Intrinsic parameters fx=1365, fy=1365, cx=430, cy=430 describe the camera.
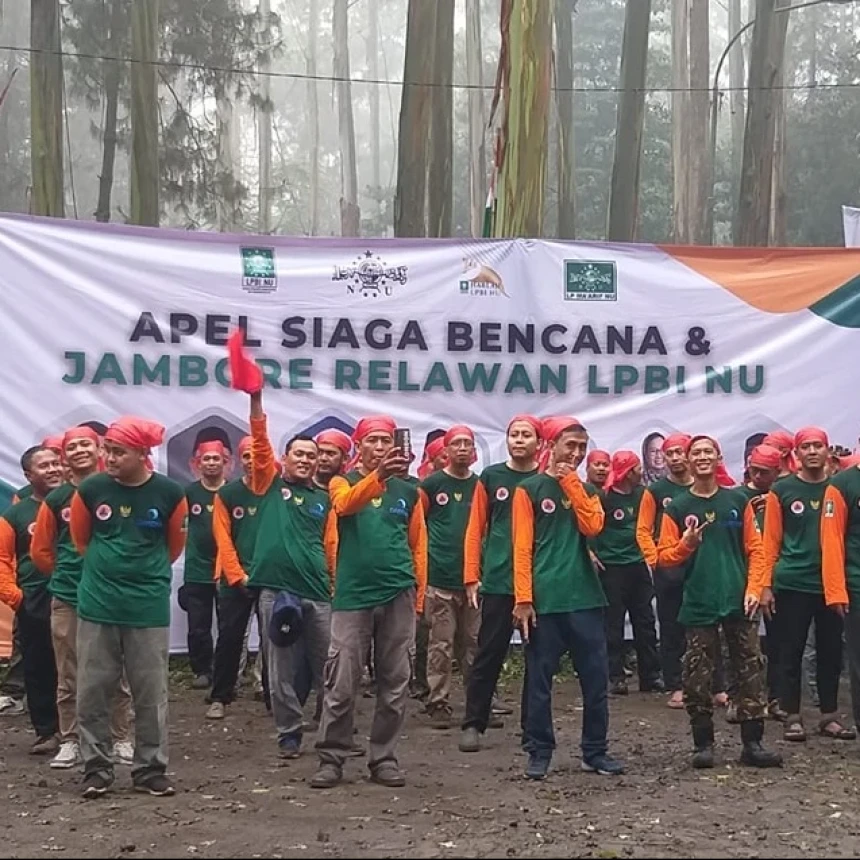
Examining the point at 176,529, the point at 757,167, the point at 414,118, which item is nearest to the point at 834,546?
the point at 176,529

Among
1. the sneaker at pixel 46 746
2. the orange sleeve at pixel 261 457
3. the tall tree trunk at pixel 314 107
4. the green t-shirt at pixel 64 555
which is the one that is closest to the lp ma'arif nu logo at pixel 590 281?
the orange sleeve at pixel 261 457

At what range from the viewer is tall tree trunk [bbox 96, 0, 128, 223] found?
70.8 feet

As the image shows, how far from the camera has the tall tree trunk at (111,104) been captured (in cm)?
2159

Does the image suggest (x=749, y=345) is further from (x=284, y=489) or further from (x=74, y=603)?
(x=74, y=603)

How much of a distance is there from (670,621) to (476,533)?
2157 millimetres

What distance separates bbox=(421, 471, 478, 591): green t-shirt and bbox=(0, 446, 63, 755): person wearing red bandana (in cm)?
232

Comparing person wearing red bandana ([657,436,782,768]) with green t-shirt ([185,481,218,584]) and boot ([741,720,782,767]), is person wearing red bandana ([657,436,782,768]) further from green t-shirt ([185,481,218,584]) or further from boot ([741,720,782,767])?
green t-shirt ([185,481,218,584])

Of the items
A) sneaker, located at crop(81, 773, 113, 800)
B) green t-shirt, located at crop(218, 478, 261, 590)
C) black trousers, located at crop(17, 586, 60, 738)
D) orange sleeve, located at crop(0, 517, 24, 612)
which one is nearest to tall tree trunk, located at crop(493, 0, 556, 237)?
green t-shirt, located at crop(218, 478, 261, 590)

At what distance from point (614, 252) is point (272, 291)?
252 centimetres

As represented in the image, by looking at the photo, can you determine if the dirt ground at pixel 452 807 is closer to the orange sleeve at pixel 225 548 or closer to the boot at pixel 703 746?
the boot at pixel 703 746

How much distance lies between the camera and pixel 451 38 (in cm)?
1861

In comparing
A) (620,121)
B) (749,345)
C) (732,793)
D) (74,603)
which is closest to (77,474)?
(74,603)

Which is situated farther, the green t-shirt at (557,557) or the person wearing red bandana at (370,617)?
the green t-shirt at (557,557)

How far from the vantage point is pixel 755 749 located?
7047 millimetres
